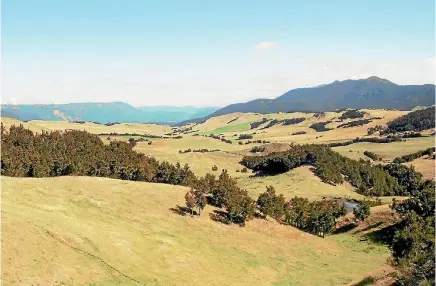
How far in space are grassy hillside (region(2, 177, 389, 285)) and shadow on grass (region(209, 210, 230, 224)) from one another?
5.25ft

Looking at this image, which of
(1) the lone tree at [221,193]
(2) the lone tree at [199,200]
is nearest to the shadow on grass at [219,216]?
(2) the lone tree at [199,200]

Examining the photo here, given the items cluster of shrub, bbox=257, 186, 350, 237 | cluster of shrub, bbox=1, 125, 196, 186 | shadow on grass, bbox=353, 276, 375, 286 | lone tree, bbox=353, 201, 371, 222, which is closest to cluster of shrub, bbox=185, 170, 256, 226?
cluster of shrub, bbox=257, 186, 350, 237

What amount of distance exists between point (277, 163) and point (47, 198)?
444 ft

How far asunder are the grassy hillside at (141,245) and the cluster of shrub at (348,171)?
73852 mm

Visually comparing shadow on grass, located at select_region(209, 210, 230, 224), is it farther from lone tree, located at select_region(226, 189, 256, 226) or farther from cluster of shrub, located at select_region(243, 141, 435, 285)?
cluster of shrub, located at select_region(243, 141, 435, 285)

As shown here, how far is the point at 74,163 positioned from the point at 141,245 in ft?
247

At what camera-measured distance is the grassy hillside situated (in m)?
48.9

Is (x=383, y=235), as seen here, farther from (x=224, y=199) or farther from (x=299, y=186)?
(x=299, y=186)

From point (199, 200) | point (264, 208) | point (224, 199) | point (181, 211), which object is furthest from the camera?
point (264, 208)

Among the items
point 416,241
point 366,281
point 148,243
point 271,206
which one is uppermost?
point 148,243

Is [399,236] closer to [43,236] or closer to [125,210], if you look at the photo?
[125,210]

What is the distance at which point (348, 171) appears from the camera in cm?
18112

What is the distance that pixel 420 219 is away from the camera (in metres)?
83.9

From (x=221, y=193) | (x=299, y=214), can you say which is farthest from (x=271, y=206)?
(x=221, y=193)
